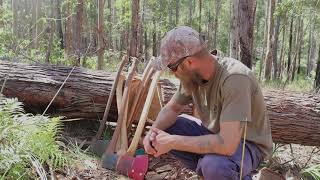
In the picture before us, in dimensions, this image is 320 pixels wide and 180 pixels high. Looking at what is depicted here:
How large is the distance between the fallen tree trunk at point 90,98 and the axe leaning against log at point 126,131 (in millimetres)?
240

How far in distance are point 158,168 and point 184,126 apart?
1131 mm

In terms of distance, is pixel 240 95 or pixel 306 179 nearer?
pixel 240 95

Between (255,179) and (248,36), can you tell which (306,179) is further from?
(248,36)

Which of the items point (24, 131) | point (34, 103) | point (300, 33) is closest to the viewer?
point (24, 131)

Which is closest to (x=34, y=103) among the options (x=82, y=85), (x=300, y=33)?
(x=82, y=85)

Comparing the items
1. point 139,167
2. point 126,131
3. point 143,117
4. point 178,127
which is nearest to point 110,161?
point 139,167

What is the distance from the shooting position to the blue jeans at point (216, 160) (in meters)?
2.64

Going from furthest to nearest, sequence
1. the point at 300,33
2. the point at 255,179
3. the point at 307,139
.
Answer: the point at 300,33 → the point at 307,139 → the point at 255,179

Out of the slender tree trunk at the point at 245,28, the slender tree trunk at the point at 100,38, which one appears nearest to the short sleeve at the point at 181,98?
the slender tree trunk at the point at 245,28

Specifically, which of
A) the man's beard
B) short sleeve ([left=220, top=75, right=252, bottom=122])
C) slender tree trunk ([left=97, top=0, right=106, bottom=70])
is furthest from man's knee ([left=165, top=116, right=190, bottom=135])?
slender tree trunk ([left=97, top=0, right=106, bottom=70])

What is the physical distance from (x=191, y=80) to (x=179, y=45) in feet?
0.94

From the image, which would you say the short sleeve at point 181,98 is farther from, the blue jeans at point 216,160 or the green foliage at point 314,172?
the green foliage at point 314,172

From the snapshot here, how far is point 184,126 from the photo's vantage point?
323cm

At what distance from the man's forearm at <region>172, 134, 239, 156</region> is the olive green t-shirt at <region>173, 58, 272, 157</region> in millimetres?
131
